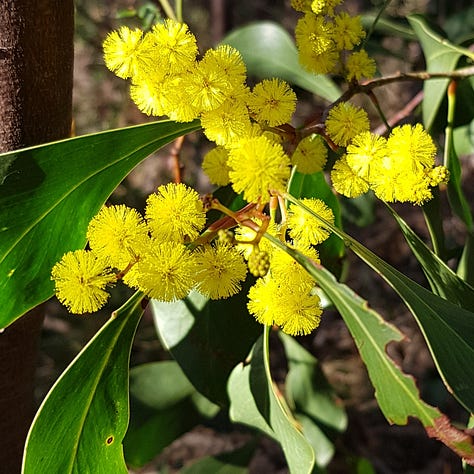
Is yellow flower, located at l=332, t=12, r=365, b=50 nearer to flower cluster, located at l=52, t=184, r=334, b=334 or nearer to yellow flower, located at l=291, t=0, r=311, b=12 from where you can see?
yellow flower, located at l=291, t=0, r=311, b=12

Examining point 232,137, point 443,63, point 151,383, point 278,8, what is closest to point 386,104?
point 278,8

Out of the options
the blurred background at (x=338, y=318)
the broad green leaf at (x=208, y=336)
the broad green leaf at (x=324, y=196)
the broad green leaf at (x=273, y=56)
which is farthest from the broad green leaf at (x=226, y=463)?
the broad green leaf at (x=273, y=56)

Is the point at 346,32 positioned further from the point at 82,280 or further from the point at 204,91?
the point at 82,280

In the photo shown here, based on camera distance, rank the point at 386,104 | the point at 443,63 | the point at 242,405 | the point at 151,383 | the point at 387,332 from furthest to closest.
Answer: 1. the point at 386,104
2. the point at 151,383
3. the point at 443,63
4. the point at 242,405
5. the point at 387,332

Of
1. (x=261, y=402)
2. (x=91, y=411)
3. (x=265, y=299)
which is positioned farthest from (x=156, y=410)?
(x=265, y=299)

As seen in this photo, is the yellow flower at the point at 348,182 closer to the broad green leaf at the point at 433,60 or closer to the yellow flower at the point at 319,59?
the yellow flower at the point at 319,59

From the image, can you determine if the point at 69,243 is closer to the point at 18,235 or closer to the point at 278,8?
the point at 18,235
